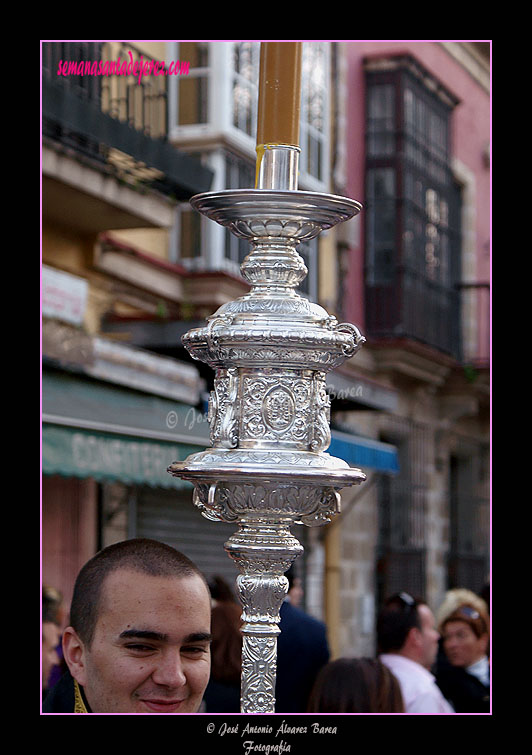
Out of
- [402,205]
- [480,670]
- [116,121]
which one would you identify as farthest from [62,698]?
[402,205]

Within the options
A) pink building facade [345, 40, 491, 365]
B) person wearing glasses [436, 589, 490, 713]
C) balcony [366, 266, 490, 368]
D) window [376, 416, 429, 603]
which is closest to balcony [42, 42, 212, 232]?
person wearing glasses [436, 589, 490, 713]

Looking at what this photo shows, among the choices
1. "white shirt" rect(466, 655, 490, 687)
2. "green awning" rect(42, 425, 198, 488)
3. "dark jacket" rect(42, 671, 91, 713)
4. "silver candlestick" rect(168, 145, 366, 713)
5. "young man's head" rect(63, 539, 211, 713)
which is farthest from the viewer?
"green awning" rect(42, 425, 198, 488)

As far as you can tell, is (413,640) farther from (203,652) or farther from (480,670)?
(203,652)

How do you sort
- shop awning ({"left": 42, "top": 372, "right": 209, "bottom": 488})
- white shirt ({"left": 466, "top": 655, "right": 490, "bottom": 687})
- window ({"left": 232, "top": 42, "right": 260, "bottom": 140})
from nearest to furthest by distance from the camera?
white shirt ({"left": 466, "top": 655, "right": 490, "bottom": 687}) → shop awning ({"left": 42, "top": 372, "right": 209, "bottom": 488}) → window ({"left": 232, "top": 42, "right": 260, "bottom": 140})

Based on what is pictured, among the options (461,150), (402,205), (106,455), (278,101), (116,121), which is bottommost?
(106,455)

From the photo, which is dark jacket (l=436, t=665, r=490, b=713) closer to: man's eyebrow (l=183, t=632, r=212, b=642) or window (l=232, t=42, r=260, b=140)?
man's eyebrow (l=183, t=632, r=212, b=642)

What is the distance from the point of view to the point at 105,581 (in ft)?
8.01

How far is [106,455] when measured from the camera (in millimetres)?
8570

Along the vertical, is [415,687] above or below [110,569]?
below

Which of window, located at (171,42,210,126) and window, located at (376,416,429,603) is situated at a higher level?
window, located at (171,42,210,126)

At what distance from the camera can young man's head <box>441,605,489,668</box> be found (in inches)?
263

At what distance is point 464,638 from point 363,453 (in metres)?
5.37

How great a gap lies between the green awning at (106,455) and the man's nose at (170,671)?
5.29m

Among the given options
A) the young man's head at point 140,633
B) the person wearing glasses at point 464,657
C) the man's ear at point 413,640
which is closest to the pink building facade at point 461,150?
the person wearing glasses at point 464,657
